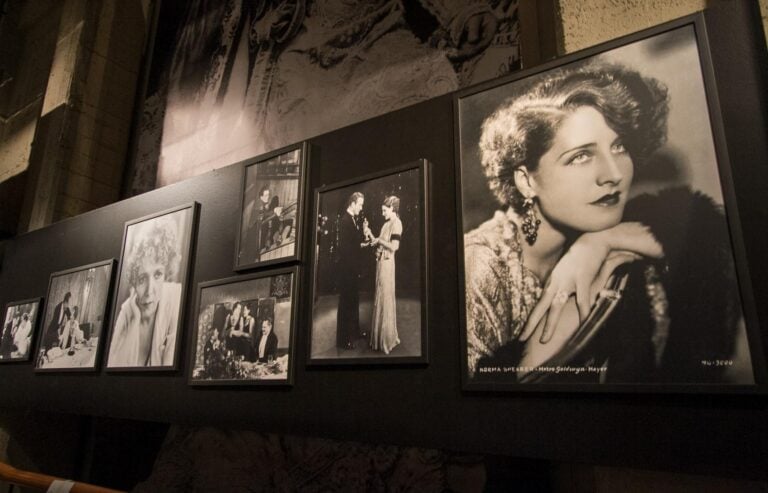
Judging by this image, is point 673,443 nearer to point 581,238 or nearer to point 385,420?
point 581,238

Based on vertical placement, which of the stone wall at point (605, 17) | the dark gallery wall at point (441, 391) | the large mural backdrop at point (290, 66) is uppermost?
the large mural backdrop at point (290, 66)

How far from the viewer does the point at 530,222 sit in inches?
59.7

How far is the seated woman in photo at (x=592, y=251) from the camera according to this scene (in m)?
1.22

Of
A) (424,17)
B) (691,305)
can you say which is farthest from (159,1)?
(691,305)

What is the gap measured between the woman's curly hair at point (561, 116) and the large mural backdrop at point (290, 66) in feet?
3.14

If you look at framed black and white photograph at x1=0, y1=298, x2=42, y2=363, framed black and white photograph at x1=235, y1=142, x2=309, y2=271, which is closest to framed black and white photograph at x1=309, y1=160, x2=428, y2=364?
framed black and white photograph at x1=235, y1=142, x2=309, y2=271

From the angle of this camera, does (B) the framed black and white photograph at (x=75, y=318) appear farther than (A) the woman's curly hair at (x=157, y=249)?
Yes

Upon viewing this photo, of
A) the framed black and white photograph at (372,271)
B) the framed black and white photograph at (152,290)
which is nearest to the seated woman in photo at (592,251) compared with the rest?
the framed black and white photograph at (372,271)

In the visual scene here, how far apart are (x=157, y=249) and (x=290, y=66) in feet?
5.22

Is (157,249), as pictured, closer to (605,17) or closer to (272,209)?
(272,209)

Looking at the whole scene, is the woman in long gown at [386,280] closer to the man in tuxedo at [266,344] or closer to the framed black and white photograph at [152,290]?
the man in tuxedo at [266,344]

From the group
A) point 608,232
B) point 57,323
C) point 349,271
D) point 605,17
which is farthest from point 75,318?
point 605,17

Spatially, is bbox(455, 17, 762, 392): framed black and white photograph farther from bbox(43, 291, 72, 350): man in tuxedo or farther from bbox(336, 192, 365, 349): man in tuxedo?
bbox(43, 291, 72, 350): man in tuxedo

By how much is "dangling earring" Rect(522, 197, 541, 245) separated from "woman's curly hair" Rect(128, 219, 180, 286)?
5.67ft
